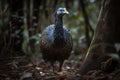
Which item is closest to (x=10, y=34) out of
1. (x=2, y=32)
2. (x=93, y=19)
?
(x=2, y=32)

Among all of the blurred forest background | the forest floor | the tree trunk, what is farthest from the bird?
the tree trunk

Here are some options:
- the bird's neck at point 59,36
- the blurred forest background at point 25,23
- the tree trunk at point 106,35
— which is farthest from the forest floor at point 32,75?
the bird's neck at point 59,36

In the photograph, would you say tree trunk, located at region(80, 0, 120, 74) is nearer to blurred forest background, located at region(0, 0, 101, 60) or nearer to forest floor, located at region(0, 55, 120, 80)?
forest floor, located at region(0, 55, 120, 80)

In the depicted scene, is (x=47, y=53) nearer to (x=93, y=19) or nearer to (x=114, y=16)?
(x=114, y=16)

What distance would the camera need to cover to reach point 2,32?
25.7 ft

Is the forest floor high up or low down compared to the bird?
down

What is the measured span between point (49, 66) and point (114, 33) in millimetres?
2867

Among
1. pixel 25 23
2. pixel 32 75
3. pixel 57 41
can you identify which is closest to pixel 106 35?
pixel 32 75

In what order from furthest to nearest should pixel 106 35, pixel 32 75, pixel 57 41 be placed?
pixel 57 41
pixel 106 35
pixel 32 75

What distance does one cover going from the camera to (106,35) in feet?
18.3

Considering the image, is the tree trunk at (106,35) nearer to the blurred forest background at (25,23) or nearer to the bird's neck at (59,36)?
the bird's neck at (59,36)

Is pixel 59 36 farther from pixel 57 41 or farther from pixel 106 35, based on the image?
pixel 106 35

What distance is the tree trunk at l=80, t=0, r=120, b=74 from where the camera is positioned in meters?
5.53

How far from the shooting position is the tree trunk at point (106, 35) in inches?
218
